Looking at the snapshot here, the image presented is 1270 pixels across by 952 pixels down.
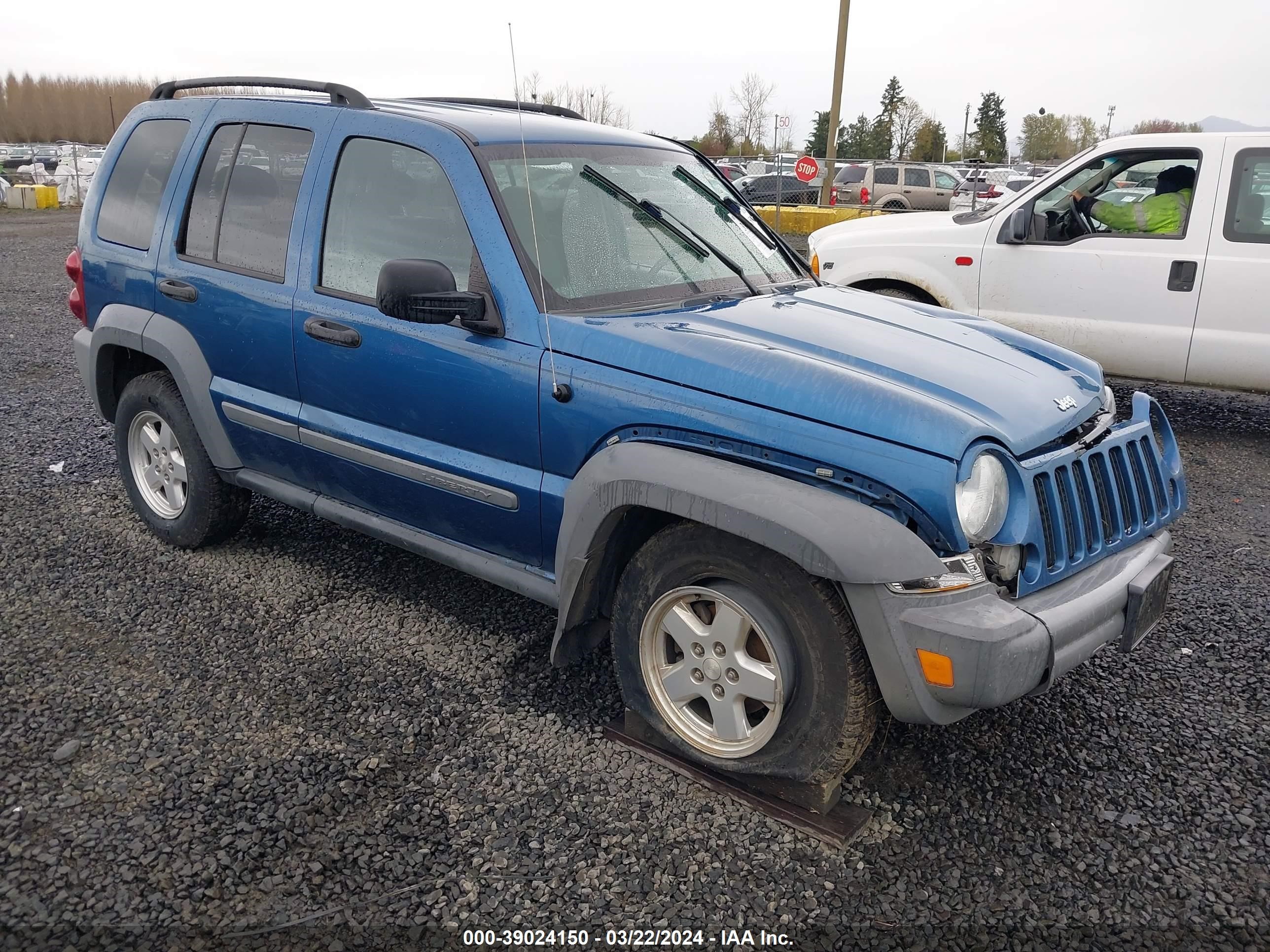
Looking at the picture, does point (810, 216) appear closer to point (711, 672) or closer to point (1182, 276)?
point (1182, 276)

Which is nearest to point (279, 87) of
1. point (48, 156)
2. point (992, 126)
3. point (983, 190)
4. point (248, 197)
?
point (248, 197)

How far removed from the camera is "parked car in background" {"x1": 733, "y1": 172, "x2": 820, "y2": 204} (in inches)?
927

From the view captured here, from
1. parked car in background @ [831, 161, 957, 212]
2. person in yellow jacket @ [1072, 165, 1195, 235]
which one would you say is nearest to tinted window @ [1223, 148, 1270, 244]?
person in yellow jacket @ [1072, 165, 1195, 235]

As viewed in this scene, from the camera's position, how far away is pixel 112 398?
484 cm

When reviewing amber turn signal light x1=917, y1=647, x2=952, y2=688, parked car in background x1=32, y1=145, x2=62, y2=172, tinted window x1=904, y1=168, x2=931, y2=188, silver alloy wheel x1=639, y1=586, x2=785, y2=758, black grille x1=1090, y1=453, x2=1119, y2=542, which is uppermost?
parked car in background x1=32, y1=145, x2=62, y2=172

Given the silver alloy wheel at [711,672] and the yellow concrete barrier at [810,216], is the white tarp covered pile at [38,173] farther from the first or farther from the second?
the silver alloy wheel at [711,672]

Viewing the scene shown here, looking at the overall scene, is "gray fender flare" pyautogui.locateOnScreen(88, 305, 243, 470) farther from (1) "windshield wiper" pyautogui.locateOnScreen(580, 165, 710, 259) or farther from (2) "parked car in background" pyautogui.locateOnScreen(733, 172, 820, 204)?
(2) "parked car in background" pyautogui.locateOnScreen(733, 172, 820, 204)

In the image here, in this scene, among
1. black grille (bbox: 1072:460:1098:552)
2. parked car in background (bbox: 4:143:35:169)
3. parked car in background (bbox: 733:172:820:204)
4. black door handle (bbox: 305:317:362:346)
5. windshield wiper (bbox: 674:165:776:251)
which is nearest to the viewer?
black grille (bbox: 1072:460:1098:552)

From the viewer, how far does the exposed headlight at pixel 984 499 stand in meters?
2.61

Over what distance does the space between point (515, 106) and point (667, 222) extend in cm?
160

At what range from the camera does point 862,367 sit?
291 centimetres

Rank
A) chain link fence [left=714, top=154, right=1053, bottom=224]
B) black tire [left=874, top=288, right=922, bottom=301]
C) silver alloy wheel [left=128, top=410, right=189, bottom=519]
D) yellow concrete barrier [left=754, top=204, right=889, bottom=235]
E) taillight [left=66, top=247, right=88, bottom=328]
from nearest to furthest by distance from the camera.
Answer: silver alloy wheel [left=128, top=410, right=189, bottom=519]
taillight [left=66, top=247, right=88, bottom=328]
black tire [left=874, top=288, right=922, bottom=301]
yellow concrete barrier [left=754, top=204, right=889, bottom=235]
chain link fence [left=714, top=154, right=1053, bottom=224]

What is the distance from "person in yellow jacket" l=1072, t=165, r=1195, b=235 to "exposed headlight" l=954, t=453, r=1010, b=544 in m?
4.84

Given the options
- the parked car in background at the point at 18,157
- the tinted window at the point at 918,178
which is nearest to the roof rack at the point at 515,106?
the tinted window at the point at 918,178
